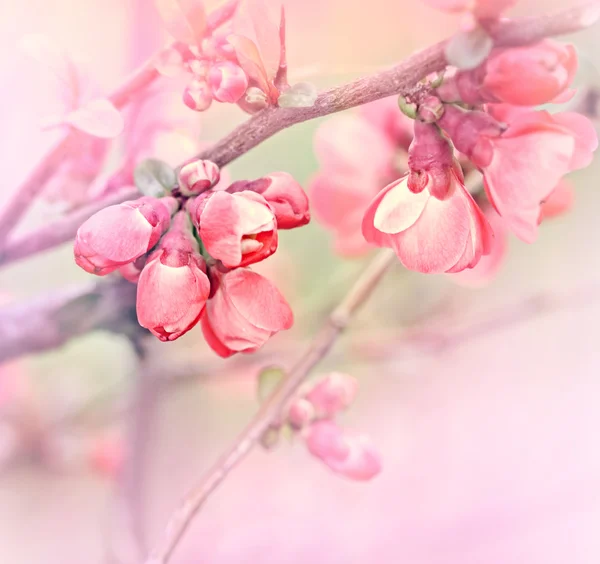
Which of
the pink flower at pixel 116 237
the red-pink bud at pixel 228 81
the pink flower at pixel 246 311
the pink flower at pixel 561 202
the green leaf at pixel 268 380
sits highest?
the red-pink bud at pixel 228 81

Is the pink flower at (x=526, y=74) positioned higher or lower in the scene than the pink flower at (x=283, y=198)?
higher

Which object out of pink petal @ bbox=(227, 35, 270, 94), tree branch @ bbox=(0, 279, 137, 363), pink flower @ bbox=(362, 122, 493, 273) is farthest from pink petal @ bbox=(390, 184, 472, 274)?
tree branch @ bbox=(0, 279, 137, 363)

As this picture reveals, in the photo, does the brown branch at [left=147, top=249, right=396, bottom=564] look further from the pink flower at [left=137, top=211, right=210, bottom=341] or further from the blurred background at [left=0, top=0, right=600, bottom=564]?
the pink flower at [left=137, top=211, right=210, bottom=341]

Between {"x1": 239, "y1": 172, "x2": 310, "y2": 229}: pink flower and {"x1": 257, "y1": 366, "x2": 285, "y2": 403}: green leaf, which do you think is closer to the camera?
{"x1": 239, "y1": 172, "x2": 310, "y2": 229}: pink flower

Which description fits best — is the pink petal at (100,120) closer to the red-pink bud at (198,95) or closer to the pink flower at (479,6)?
the red-pink bud at (198,95)

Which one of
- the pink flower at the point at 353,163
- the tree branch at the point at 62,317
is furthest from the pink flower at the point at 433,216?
the tree branch at the point at 62,317

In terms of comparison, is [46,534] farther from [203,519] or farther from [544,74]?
[544,74]

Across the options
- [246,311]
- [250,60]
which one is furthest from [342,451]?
[250,60]
